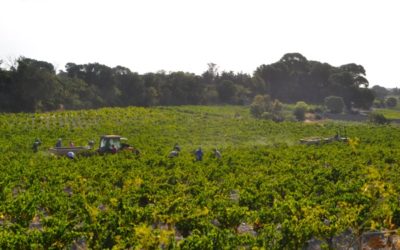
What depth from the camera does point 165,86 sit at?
8412 centimetres

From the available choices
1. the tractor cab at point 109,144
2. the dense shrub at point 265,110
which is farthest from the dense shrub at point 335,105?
the tractor cab at point 109,144

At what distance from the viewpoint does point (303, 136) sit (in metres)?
47.6

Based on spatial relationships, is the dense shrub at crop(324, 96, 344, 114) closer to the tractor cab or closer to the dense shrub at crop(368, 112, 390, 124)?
the dense shrub at crop(368, 112, 390, 124)

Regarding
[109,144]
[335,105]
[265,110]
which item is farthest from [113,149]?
[335,105]

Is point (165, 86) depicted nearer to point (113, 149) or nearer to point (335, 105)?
point (335, 105)

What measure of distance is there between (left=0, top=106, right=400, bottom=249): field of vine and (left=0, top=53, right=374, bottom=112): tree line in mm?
21933

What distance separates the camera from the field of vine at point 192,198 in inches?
379

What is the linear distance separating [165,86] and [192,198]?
70101 millimetres

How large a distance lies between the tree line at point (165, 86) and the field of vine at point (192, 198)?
21933 mm

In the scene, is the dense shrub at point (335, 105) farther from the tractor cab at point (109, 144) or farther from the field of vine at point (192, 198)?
the tractor cab at point (109, 144)

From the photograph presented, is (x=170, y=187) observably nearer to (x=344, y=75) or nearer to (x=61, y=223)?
(x=61, y=223)

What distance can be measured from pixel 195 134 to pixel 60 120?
58.6 ft

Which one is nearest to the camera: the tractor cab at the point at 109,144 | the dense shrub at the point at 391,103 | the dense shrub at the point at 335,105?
the tractor cab at the point at 109,144

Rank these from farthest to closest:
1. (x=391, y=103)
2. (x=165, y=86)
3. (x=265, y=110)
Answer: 1. (x=391, y=103)
2. (x=165, y=86)
3. (x=265, y=110)
